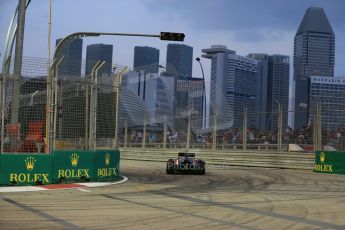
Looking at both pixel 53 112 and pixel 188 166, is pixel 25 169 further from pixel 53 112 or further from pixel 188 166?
pixel 188 166

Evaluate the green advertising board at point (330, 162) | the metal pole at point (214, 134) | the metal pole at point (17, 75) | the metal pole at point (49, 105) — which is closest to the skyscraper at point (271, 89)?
the metal pole at point (214, 134)

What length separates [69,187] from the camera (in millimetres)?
16312

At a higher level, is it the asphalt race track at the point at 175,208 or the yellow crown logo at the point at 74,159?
A: the yellow crown logo at the point at 74,159

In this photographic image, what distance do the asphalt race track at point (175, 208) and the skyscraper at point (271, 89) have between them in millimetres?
13807

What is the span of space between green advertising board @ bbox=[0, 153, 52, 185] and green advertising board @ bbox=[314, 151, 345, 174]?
15.5m

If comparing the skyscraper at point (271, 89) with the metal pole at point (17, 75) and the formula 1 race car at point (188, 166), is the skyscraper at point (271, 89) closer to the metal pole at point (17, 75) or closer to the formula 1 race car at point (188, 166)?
the formula 1 race car at point (188, 166)

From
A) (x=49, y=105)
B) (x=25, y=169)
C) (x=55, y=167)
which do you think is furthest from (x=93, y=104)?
(x=25, y=169)

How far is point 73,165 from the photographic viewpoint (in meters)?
17.8

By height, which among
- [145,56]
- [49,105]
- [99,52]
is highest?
[145,56]

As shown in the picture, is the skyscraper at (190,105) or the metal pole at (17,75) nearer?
the metal pole at (17,75)

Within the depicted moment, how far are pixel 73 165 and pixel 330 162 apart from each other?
14.6 meters

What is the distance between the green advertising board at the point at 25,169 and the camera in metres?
16.4

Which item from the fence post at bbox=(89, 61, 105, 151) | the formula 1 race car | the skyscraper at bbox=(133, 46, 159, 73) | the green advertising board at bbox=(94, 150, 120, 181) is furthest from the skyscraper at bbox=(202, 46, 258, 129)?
the fence post at bbox=(89, 61, 105, 151)

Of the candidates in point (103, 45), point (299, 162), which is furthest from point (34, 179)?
point (103, 45)
